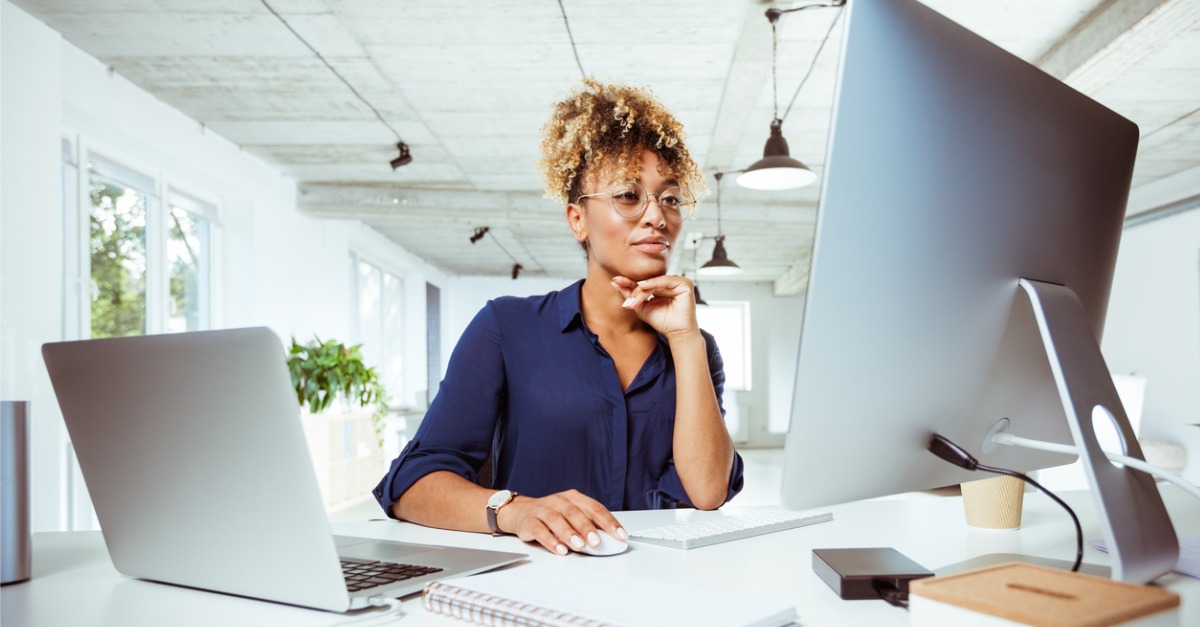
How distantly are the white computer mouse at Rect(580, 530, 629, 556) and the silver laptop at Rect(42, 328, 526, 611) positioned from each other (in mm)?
91

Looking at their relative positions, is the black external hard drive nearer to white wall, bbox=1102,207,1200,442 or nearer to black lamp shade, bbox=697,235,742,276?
black lamp shade, bbox=697,235,742,276

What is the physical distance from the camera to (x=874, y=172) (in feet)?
2.26

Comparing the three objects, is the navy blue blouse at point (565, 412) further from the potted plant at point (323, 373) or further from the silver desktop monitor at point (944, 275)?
the potted plant at point (323, 373)

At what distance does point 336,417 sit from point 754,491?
3643 millimetres

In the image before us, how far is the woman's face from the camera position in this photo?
153 cm

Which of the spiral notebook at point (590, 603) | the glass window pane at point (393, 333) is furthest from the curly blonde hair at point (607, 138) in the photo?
the glass window pane at point (393, 333)

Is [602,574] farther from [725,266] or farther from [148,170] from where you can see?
[725,266]

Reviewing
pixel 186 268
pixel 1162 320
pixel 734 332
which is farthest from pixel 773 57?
pixel 734 332

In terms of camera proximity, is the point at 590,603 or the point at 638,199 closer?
the point at 590,603

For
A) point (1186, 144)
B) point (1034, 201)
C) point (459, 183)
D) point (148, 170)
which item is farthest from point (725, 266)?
point (1034, 201)

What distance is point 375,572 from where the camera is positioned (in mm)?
847

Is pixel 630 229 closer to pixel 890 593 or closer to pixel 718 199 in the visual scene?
pixel 890 593

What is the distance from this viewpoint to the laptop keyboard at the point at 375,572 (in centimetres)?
80

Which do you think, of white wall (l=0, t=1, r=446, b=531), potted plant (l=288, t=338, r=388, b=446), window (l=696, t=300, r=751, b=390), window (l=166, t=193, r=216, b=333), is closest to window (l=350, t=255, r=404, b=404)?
white wall (l=0, t=1, r=446, b=531)
